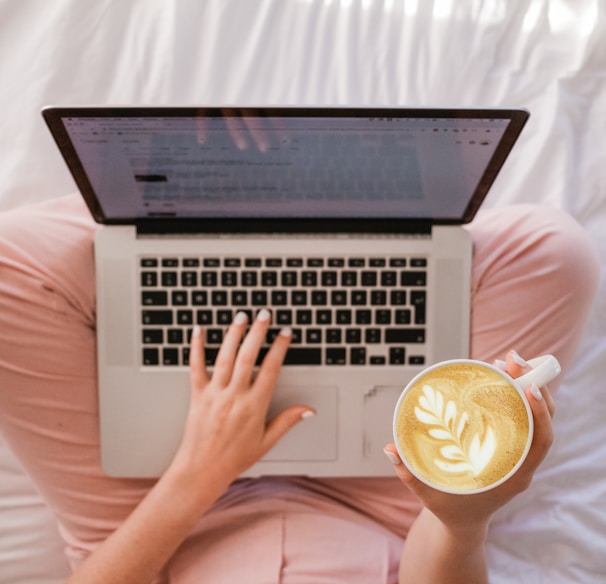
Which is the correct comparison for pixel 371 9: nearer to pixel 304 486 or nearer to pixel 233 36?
pixel 233 36

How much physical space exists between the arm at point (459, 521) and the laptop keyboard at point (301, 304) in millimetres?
229

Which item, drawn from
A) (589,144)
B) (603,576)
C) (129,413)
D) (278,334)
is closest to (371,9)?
(589,144)

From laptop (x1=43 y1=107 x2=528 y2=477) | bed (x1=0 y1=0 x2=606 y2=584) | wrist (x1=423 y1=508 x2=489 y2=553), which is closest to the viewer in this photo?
wrist (x1=423 y1=508 x2=489 y2=553)

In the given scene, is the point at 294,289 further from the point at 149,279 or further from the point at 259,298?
the point at 149,279

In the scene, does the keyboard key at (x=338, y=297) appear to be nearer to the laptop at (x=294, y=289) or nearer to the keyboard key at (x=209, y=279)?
the laptop at (x=294, y=289)

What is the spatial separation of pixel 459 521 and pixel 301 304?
334 millimetres

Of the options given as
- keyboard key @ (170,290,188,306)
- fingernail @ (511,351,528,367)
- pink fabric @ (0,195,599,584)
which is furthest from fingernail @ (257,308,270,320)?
fingernail @ (511,351,528,367)

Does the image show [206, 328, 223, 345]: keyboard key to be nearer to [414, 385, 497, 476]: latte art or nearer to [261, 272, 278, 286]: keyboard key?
[261, 272, 278, 286]: keyboard key

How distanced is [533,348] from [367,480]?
298 millimetres

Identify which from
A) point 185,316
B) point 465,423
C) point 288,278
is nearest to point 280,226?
point 288,278

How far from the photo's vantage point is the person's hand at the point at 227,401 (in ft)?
2.81

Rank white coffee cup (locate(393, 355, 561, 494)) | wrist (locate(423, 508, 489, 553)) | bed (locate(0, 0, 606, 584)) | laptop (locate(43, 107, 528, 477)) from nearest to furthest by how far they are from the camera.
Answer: white coffee cup (locate(393, 355, 561, 494))
wrist (locate(423, 508, 489, 553))
laptop (locate(43, 107, 528, 477))
bed (locate(0, 0, 606, 584))

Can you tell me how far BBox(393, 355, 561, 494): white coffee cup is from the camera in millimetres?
582

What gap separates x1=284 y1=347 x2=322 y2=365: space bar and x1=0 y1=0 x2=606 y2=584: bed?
38 cm
